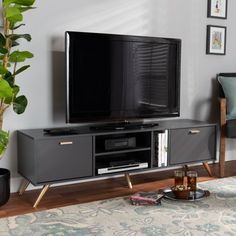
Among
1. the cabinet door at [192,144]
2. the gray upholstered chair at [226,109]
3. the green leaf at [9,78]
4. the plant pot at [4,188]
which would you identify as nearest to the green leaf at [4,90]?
the green leaf at [9,78]

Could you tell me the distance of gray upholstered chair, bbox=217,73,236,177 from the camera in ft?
11.4

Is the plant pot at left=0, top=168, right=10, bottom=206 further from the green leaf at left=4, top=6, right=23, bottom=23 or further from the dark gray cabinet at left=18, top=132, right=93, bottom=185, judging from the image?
the green leaf at left=4, top=6, right=23, bottom=23

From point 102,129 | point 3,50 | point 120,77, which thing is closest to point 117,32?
point 120,77

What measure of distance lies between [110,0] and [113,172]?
1.53m

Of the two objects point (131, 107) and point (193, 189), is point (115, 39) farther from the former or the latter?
point (193, 189)

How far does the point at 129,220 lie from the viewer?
245 centimetres

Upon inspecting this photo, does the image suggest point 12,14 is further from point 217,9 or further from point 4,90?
point 217,9

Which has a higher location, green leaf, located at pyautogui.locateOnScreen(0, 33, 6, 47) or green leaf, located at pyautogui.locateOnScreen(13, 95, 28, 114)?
green leaf, located at pyautogui.locateOnScreen(0, 33, 6, 47)

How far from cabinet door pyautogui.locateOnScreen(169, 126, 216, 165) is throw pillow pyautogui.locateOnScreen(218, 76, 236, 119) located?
314 millimetres

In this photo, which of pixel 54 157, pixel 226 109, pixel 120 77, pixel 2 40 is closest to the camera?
pixel 2 40

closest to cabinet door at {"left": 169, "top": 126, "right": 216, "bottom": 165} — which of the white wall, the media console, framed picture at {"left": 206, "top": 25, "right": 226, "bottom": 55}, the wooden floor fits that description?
the media console

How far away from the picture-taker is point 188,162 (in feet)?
11.2

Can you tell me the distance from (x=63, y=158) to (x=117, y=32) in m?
1.30

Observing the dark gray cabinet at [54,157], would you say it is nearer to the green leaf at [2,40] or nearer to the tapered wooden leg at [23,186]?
the tapered wooden leg at [23,186]
